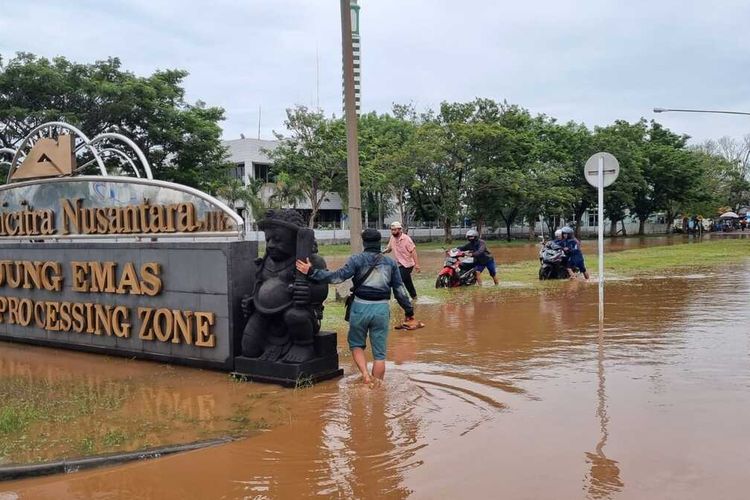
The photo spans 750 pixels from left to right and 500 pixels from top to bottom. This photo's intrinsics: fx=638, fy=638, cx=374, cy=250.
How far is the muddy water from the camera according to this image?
4090mm

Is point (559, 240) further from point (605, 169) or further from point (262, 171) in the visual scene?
point (262, 171)

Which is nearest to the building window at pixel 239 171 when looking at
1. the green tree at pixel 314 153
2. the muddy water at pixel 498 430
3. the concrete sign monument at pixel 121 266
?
the green tree at pixel 314 153

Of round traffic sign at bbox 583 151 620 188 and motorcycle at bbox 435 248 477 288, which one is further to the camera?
motorcycle at bbox 435 248 477 288

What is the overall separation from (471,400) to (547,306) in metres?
6.44

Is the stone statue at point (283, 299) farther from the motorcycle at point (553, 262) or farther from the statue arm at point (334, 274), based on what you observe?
the motorcycle at point (553, 262)

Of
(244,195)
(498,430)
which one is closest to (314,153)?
(244,195)

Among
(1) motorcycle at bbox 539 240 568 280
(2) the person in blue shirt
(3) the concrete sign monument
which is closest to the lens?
(3) the concrete sign monument

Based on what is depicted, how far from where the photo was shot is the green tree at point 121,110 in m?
26.8

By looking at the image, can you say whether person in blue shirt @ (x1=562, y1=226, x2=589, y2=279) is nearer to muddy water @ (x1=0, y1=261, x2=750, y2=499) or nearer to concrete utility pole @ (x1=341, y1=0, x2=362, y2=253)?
concrete utility pole @ (x1=341, y1=0, x2=362, y2=253)

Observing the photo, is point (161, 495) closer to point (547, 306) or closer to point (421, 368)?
point (421, 368)

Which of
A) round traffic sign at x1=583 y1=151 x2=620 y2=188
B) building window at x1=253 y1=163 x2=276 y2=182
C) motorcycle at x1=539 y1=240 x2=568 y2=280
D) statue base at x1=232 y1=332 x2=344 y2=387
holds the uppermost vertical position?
building window at x1=253 y1=163 x2=276 y2=182

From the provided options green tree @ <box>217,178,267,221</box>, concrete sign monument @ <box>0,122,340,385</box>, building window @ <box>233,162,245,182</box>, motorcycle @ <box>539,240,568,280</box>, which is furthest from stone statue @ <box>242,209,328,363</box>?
building window @ <box>233,162,245,182</box>

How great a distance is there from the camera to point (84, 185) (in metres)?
9.16

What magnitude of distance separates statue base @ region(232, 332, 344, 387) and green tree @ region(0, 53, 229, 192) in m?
21.9
